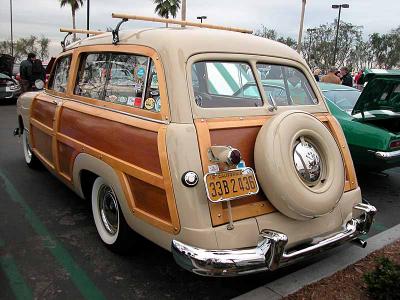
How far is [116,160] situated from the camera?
3.14 metres

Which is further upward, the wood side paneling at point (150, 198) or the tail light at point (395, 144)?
the tail light at point (395, 144)

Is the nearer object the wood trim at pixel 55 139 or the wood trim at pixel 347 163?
the wood trim at pixel 347 163

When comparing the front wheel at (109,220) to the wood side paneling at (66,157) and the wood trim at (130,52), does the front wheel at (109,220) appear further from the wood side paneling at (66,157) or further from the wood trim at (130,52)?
the wood trim at (130,52)

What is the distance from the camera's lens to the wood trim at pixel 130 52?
9.55 feet

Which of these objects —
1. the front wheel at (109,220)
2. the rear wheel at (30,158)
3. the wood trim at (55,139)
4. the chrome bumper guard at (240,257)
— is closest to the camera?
the chrome bumper guard at (240,257)

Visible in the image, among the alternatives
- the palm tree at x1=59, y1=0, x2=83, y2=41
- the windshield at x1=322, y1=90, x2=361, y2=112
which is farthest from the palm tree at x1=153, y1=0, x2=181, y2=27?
the windshield at x1=322, y1=90, x2=361, y2=112

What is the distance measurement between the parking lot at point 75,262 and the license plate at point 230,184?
0.90 metres

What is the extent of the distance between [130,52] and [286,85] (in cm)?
143

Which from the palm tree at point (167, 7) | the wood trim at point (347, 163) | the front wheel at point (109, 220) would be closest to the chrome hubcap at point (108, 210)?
the front wheel at point (109, 220)

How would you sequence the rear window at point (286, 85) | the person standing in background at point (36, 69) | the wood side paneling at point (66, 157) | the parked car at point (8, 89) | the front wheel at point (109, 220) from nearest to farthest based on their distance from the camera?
the front wheel at point (109, 220) → the rear window at point (286, 85) → the wood side paneling at point (66, 157) → the person standing in background at point (36, 69) → the parked car at point (8, 89)

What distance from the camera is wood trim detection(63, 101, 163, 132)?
2904 mm

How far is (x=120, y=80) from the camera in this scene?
3.50 m

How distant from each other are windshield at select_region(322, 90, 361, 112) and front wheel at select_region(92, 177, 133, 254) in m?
4.14

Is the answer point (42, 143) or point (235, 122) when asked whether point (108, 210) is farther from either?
point (42, 143)
